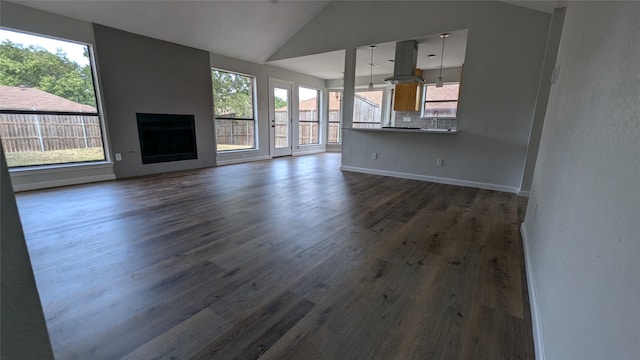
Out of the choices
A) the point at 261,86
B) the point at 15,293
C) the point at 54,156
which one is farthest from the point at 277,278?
the point at 261,86

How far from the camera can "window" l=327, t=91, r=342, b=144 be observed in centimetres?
890

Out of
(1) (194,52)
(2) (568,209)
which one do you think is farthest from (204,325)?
(1) (194,52)

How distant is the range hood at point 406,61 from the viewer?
4.58m

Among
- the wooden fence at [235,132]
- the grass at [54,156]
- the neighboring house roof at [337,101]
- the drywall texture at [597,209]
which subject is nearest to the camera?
the drywall texture at [597,209]

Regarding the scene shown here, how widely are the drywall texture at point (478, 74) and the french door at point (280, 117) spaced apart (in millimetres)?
2543

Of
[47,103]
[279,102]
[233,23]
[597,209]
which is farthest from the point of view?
[279,102]

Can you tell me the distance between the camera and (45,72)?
3725 mm

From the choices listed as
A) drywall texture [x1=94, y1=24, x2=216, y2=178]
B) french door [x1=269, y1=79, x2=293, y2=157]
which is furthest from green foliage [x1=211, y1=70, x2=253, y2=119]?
french door [x1=269, y1=79, x2=293, y2=157]

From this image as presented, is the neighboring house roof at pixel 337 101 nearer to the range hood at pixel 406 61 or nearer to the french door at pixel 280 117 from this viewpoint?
the french door at pixel 280 117

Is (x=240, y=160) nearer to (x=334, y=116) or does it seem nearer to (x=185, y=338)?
(x=334, y=116)

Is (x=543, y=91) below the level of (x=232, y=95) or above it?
below

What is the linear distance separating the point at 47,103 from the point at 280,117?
459cm

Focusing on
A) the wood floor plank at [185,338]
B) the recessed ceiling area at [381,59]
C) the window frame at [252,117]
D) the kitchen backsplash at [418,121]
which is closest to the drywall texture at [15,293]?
the wood floor plank at [185,338]

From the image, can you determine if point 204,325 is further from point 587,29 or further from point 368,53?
point 368,53
